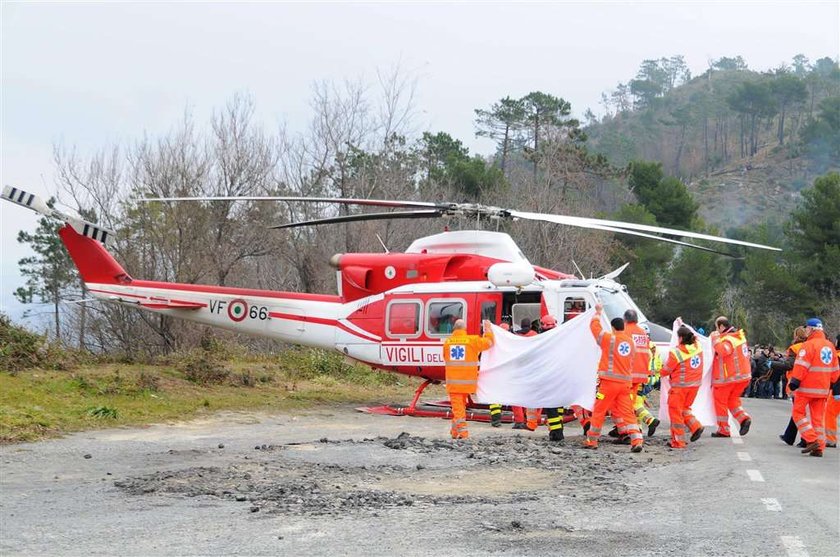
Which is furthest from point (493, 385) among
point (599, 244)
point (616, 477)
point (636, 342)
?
point (599, 244)

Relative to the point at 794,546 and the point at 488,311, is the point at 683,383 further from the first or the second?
the point at 794,546

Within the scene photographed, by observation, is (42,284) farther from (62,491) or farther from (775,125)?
(775,125)

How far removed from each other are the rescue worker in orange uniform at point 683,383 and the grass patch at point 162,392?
7.19 m

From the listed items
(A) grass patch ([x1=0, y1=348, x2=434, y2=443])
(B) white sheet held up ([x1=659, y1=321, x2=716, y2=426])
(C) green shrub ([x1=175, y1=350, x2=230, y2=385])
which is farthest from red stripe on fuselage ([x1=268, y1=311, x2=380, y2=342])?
(B) white sheet held up ([x1=659, y1=321, x2=716, y2=426])

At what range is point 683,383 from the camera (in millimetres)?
13492

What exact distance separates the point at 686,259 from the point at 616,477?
42.8 m

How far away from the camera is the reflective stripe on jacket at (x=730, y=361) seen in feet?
46.5

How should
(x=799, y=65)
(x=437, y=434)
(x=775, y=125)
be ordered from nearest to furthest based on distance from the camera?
(x=437, y=434) → (x=775, y=125) → (x=799, y=65)

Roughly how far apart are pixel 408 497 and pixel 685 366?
6.36m

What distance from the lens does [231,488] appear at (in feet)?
29.5

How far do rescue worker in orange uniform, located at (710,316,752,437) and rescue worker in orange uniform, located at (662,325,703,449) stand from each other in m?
0.65

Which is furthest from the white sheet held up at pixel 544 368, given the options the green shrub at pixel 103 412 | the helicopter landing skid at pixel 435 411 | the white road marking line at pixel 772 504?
the green shrub at pixel 103 412

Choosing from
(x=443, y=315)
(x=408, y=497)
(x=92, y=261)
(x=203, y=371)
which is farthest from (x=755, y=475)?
(x=92, y=261)

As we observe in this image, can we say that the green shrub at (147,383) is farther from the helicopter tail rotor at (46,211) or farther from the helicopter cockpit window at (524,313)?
the helicopter cockpit window at (524,313)
